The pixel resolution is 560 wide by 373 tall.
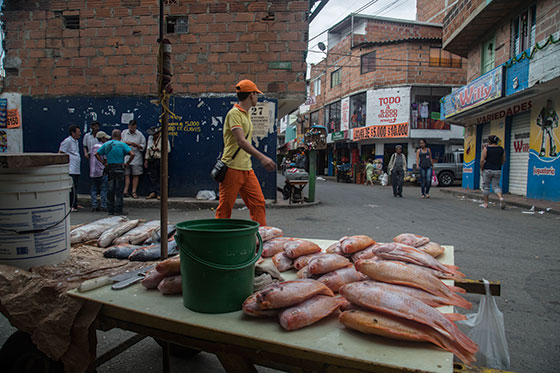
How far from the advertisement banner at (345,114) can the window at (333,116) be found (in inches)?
48.3

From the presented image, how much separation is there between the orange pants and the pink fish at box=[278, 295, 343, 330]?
2461 mm

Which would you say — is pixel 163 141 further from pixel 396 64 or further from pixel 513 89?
pixel 396 64

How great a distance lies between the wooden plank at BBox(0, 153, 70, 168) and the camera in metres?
2.10

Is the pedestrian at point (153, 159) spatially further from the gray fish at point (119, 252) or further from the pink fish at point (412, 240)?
the pink fish at point (412, 240)

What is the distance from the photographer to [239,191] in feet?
13.5

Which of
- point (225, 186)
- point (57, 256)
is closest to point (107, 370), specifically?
point (57, 256)

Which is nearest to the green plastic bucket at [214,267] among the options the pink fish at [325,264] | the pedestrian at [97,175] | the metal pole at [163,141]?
the pink fish at [325,264]

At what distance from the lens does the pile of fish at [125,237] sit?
8.50 feet

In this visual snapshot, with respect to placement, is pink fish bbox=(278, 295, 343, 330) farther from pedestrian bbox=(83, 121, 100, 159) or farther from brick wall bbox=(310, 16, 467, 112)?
brick wall bbox=(310, 16, 467, 112)

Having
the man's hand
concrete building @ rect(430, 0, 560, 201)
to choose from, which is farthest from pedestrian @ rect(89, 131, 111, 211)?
concrete building @ rect(430, 0, 560, 201)

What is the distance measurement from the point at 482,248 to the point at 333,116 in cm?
2943

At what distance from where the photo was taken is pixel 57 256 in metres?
2.43

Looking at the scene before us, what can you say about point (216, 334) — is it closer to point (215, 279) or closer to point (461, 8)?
point (215, 279)

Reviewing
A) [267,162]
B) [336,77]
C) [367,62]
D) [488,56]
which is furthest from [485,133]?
[336,77]
